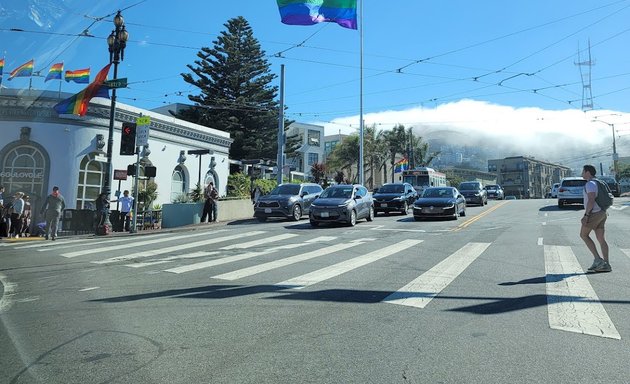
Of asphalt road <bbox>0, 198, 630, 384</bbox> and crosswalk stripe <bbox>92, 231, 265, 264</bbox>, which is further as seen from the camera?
crosswalk stripe <bbox>92, 231, 265, 264</bbox>

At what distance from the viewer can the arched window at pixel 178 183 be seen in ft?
90.1

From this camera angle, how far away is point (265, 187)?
30.9 metres

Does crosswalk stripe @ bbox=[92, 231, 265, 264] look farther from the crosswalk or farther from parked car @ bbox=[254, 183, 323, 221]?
parked car @ bbox=[254, 183, 323, 221]

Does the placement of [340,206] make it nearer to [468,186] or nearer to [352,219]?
[352,219]

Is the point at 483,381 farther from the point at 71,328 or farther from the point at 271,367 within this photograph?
the point at 71,328

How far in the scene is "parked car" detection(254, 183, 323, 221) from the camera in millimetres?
20469

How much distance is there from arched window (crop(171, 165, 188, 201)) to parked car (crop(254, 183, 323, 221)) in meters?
8.23

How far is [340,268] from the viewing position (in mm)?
9023

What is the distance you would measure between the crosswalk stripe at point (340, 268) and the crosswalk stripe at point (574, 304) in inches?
133

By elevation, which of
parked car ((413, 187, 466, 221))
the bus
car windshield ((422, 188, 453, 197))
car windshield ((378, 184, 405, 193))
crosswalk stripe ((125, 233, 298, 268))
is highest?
the bus

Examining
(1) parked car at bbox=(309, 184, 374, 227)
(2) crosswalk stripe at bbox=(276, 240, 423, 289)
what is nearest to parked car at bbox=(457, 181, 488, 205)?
(1) parked car at bbox=(309, 184, 374, 227)

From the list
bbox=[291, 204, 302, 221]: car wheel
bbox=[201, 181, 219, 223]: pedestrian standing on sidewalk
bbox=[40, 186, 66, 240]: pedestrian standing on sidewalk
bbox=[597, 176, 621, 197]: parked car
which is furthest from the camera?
bbox=[597, 176, 621, 197]: parked car

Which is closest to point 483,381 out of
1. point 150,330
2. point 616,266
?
point 150,330

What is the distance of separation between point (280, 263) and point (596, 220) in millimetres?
5898
